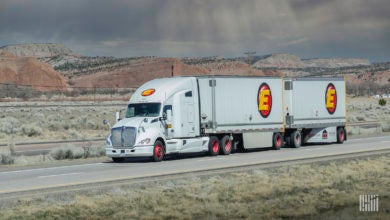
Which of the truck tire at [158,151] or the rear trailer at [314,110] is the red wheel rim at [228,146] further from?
the rear trailer at [314,110]

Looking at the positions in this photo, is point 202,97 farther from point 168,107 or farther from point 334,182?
point 334,182

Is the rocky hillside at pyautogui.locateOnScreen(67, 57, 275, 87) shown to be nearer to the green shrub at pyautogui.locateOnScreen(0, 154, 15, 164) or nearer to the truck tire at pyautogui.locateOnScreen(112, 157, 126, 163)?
the green shrub at pyautogui.locateOnScreen(0, 154, 15, 164)

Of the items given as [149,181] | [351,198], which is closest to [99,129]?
[149,181]

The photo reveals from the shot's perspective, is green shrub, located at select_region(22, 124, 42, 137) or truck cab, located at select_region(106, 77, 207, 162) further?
green shrub, located at select_region(22, 124, 42, 137)

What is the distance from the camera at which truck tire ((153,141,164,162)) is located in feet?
88.5

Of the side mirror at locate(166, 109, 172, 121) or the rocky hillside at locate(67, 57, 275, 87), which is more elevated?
the rocky hillside at locate(67, 57, 275, 87)

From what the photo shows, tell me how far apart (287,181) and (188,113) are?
10.2 metres

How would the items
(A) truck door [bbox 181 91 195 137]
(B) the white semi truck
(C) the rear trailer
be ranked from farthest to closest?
(C) the rear trailer < (A) truck door [bbox 181 91 195 137] < (B) the white semi truck

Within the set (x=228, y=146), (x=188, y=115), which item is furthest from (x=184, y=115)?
(x=228, y=146)

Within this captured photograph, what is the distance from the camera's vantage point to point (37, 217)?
13953mm

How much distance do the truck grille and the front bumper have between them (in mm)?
195

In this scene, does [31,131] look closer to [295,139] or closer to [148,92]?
[295,139]

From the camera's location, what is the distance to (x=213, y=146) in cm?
3011

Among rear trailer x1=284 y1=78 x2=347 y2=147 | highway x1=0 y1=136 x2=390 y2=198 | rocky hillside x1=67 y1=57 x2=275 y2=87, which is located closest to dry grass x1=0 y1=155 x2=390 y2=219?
highway x1=0 y1=136 x2=390 y2=198
